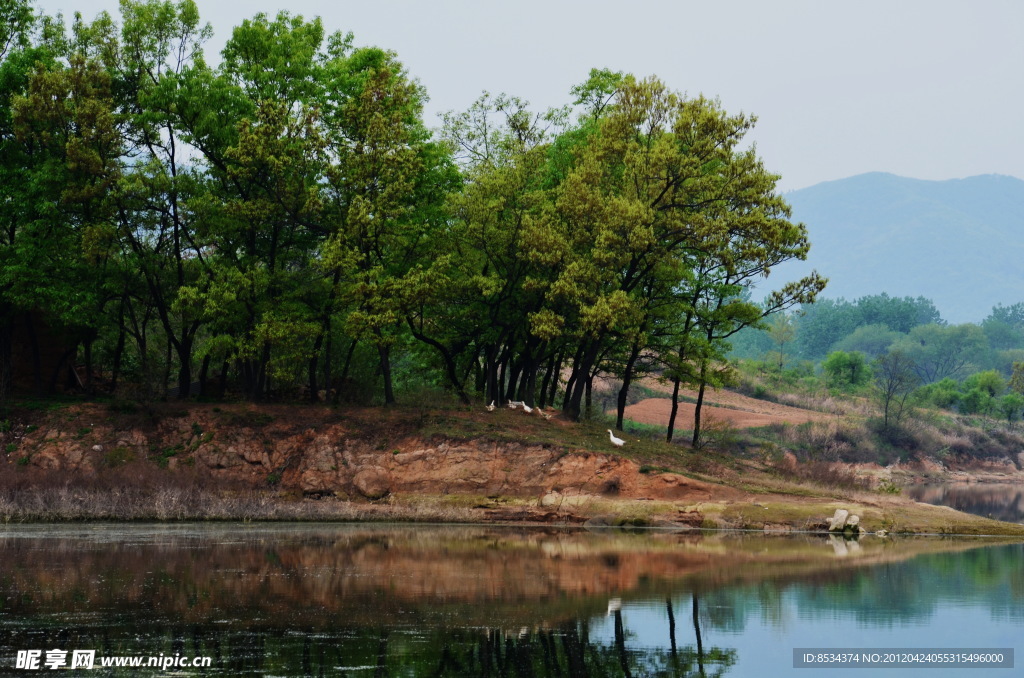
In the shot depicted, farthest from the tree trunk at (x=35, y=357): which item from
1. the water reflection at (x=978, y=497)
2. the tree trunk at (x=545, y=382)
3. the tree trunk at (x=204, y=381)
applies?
the water reflection at (x=978, y=497)

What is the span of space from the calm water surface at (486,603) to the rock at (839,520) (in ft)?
14.2

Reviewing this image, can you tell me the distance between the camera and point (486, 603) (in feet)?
72.2

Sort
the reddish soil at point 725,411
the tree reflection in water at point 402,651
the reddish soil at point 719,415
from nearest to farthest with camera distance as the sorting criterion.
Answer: the tree reflection in water at point 402,651
the reddish soil at point 719,415
the reddish soil at point 725,411

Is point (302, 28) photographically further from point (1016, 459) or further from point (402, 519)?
point (1016, 459)

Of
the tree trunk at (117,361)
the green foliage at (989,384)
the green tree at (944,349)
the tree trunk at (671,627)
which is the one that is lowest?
the tree trunk at (671,627)

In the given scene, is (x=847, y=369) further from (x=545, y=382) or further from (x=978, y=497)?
(x=545, y=382)

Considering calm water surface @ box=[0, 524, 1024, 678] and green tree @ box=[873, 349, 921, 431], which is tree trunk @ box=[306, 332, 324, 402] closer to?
calm water surface @ box=[0, 524, 1024, 678]

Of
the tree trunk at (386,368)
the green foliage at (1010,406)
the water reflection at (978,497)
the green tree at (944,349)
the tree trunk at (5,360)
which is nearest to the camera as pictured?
the tree trunk at (5,360)

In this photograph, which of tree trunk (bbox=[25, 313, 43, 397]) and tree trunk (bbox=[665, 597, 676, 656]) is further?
tree trunk (bbox=[25, 313, 43, 397])

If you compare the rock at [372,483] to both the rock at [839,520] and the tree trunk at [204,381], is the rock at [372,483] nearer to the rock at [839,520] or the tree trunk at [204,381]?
the tree trunk at [204,381]

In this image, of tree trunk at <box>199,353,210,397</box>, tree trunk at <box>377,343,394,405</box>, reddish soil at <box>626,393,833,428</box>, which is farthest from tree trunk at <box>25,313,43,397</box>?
reddish soil at <box>626,393,833,428</box>

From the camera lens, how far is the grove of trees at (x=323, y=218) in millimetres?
43906

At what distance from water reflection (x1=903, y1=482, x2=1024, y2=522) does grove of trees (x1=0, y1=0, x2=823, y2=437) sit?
11923 mm

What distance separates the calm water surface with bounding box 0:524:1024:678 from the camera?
17.5 meters
